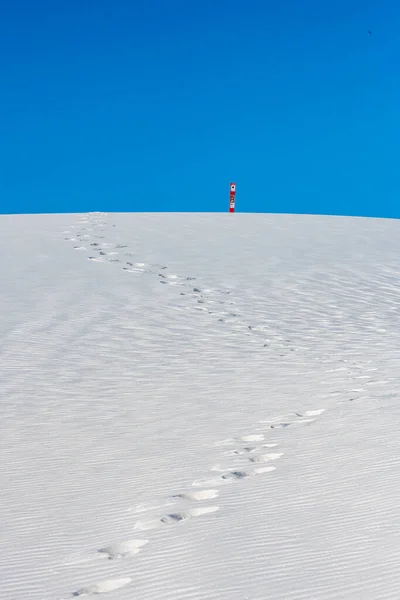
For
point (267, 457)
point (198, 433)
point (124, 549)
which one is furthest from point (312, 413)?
point (124, 549)

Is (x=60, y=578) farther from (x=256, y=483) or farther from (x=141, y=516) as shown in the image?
(x=256, y=483)

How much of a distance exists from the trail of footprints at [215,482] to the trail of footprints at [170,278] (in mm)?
2925

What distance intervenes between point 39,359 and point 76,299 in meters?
2.77

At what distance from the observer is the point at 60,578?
2967 mm

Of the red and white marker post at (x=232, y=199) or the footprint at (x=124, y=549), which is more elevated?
the red and white marker post at (x=232, y=199)

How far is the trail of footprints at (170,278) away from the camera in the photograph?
28.6 ft

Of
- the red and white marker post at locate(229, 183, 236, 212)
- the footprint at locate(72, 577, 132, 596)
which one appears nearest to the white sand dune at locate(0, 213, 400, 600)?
the footprint at locate(72, 577, 132, 596)

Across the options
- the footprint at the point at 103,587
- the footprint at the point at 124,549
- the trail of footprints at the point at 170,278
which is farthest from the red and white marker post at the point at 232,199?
the footprint at the point at 103,587

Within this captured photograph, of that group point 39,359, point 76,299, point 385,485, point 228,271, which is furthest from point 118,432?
point 228,271

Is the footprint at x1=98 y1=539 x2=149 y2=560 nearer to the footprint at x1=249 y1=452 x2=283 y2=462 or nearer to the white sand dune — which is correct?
the white sand dune

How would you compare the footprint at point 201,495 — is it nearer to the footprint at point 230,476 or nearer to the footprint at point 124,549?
the footprint at point 230,476

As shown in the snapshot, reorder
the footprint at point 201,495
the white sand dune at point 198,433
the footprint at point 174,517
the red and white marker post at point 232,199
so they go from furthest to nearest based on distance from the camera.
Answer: the red and white marker post at point 232,199, the footprint at point 201,495, the footprint at point 174,517, the white sand dune at point 198,433

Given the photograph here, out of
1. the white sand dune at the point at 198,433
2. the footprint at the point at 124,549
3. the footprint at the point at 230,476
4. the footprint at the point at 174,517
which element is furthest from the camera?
the footprint at the point at 230,476

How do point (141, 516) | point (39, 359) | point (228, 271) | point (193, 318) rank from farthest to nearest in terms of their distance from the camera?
point (228, 271) < point (193, 318) < point (39, 359) < point (141, 516)
